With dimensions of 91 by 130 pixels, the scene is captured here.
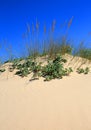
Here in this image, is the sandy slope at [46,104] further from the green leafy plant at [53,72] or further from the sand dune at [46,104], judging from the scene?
the green leafy plant at [53,72]

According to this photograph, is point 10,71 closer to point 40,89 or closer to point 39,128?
point 40,89

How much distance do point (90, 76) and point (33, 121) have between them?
204 centimetres

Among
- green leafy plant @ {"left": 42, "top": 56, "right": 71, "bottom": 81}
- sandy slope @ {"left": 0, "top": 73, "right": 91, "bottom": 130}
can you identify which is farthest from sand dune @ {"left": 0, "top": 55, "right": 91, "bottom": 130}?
green leafy plant @ {"left": 42, "top": 56, "right": 71, "bottom": 81}

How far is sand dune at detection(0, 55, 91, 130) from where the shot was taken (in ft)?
9.77

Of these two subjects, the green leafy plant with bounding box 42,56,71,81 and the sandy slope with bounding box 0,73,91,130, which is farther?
the green leafy plant with bounding box 42,56,71,81

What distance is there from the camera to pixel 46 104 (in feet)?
11.4

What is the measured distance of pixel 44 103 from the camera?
352 centimetres

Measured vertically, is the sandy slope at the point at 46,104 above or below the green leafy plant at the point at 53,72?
below

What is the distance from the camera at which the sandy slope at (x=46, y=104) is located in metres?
2.97

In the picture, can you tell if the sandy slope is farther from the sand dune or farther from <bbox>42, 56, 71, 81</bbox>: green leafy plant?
<bbox>42, 56, 71, 81</bbox>: green leafy plant

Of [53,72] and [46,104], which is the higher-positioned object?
[53,72]

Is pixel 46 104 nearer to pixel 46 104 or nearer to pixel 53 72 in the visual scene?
pixel 46 104

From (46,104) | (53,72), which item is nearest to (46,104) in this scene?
(46,104)

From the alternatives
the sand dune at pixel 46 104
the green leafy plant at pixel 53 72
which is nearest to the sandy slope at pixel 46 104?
the sand dune at pixel 46 104
